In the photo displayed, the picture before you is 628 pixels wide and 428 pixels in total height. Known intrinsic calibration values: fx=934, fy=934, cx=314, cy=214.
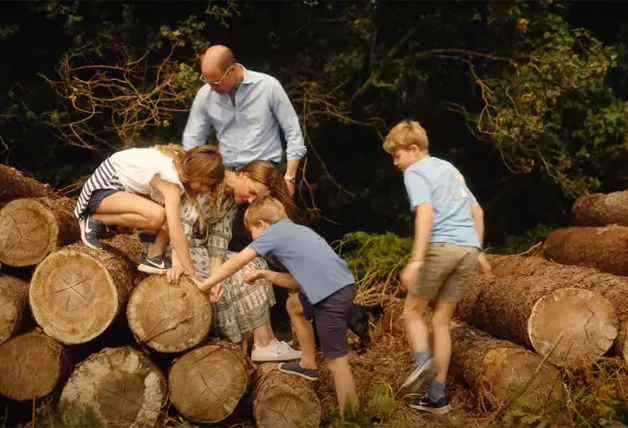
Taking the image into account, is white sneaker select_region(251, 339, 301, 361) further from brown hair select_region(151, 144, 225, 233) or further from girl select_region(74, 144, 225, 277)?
brown hair select_region(151, 144, 225, 233)

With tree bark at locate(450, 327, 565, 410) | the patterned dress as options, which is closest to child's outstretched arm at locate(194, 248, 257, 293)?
the patterned dress

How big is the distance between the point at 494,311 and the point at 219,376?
218cm

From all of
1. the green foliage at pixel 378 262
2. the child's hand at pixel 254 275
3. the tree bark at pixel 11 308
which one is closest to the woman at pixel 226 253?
the child's hand at pixel 254 275

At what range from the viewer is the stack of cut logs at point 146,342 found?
5703mm

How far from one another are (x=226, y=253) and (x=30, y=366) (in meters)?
1.49

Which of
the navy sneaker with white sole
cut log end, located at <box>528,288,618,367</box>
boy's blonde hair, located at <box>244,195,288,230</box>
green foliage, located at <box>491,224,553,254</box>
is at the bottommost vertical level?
green foliage, located at <box>491,224,553,254</box>

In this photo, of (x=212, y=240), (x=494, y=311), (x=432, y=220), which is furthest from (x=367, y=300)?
(x=432, y=220)

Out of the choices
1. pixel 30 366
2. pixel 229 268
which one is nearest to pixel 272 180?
pixel 229 268

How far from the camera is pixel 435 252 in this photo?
5750 mm

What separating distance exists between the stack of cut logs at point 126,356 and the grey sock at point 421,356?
2.16 ft

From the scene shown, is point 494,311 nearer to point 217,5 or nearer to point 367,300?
point 367,300

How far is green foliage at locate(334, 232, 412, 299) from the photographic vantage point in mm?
8672

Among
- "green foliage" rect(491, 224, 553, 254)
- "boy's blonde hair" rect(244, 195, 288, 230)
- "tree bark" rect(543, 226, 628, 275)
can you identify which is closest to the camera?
"boy's blonde hair" rect(244, 195, 288, 230)

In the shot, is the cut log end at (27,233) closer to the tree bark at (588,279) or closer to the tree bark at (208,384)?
the tree bark at (208,384)
